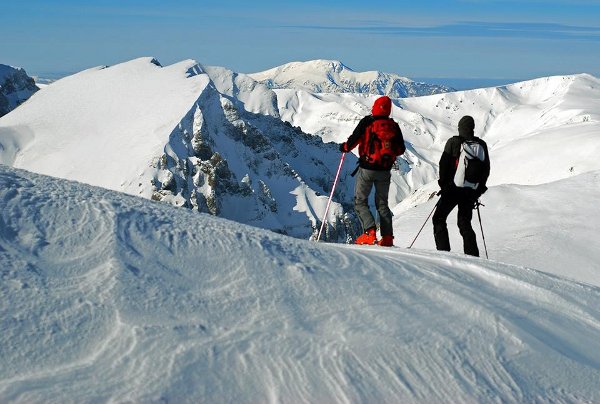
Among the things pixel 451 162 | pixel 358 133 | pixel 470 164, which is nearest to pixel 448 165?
pixel 451 162

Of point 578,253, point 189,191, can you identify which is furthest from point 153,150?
point 578,253

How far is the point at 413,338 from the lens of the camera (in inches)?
214

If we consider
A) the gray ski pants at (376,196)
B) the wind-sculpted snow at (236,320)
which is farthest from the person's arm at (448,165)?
the wind-sculpted snow at (236,320)

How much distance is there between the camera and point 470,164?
9.73 meters

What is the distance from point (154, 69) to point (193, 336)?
→ 178091mm

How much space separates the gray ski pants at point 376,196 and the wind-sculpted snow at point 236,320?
131 inches

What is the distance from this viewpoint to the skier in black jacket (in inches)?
385

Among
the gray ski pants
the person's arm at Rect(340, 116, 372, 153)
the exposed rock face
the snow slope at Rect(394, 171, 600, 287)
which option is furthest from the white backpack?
the exposed rock face

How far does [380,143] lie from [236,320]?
5179 mm

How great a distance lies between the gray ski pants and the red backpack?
25 cm

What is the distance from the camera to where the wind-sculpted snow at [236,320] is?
14.9 feet

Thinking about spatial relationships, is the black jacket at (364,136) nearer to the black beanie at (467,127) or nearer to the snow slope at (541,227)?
the black beanie at (467,127)

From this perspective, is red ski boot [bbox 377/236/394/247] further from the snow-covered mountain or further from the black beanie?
the snow-covered mountain

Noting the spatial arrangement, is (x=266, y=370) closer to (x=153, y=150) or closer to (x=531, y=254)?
(x=531, y=254)
